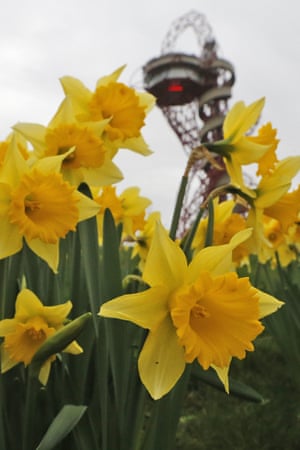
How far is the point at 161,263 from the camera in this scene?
0.92 m

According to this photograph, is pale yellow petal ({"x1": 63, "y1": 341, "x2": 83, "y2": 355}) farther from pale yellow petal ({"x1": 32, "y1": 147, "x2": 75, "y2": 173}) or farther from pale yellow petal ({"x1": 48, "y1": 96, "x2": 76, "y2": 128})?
pale yellow petal ({"x1": 48, "y1": 96, "x2": 76, "y2": 128})

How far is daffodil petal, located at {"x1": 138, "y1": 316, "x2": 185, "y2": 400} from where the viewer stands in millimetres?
931

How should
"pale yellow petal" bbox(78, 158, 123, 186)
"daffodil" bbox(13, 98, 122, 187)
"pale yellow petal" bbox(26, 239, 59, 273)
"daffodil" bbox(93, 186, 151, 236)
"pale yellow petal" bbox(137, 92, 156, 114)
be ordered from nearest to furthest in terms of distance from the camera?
"pale yellow petal" bbox(26, 239, 59, 273) < "daffodil" bbox(13, 98, 122, 187) < "pale yellow petal" bbox(78, 158, 123, 186) < "pale yellow petal" bbox(137, 92, 156, 114) < "daffodil" bbox(93, 186, 151, 236)

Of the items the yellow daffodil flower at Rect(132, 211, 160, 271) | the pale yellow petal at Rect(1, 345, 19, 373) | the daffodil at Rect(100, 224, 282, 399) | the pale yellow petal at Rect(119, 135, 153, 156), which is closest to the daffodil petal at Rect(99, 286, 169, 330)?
the daffodil at Rect(100, 224, 282, 399)

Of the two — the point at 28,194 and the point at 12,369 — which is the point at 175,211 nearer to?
the point at 28,194

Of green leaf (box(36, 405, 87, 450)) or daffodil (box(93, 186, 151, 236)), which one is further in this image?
daffodil (box(93, 186, 151, 236))

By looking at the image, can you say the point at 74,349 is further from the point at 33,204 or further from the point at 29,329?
the point at 33,204

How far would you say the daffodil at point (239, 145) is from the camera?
139 cm

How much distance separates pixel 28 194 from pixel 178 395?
0.55 m

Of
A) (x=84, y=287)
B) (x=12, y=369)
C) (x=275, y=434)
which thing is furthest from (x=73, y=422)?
(x=275, y=434)

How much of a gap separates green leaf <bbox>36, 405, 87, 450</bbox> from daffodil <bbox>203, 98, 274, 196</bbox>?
66 cm

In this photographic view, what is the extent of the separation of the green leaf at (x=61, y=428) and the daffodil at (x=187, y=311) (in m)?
0.23

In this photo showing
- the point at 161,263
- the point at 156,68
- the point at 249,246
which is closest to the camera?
the point at 161,263

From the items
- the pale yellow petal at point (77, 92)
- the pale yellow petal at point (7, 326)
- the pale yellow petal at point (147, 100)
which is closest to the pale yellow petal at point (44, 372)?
the pale yellow petal at point (7, 326)
